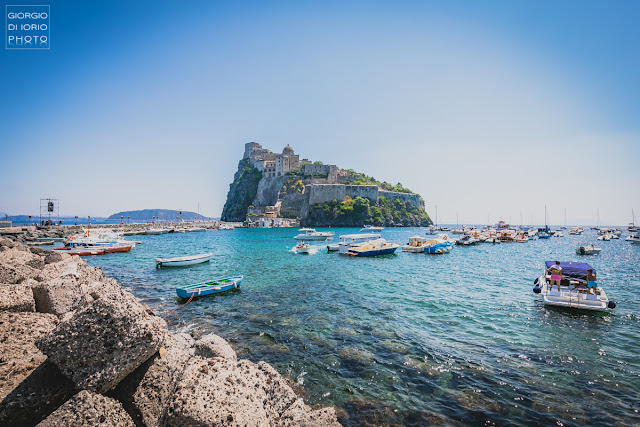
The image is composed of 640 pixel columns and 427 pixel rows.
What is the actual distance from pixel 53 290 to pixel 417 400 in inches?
306

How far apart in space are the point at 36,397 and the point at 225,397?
1978mm

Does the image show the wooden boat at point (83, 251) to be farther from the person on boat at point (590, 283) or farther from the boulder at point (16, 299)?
the person on boat at point (590, 283)

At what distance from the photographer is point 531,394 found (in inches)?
239

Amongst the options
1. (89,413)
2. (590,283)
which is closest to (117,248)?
(89,413)

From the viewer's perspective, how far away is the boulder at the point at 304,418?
12.2 ft

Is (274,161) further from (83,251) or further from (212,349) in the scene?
(212,349)

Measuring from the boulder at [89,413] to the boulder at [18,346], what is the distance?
101 cm

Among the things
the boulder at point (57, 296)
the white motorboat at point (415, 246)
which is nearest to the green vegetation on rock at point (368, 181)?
the white motorboat at point (415, 246)

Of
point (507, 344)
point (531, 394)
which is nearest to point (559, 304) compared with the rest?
point (507, 344)

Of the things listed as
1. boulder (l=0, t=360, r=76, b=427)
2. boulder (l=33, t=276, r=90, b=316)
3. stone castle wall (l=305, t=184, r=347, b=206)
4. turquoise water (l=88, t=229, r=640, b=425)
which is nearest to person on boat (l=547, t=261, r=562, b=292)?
turquoise water (l=88, t=229, r=640, b=425)

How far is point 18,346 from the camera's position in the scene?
13.3 feet

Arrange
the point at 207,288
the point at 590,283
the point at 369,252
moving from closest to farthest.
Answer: the point at 590,283 < the point at 207,288 < the point at 369,252

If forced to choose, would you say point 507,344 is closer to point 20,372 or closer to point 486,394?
point 486,394

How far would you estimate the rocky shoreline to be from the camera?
3053 mm
